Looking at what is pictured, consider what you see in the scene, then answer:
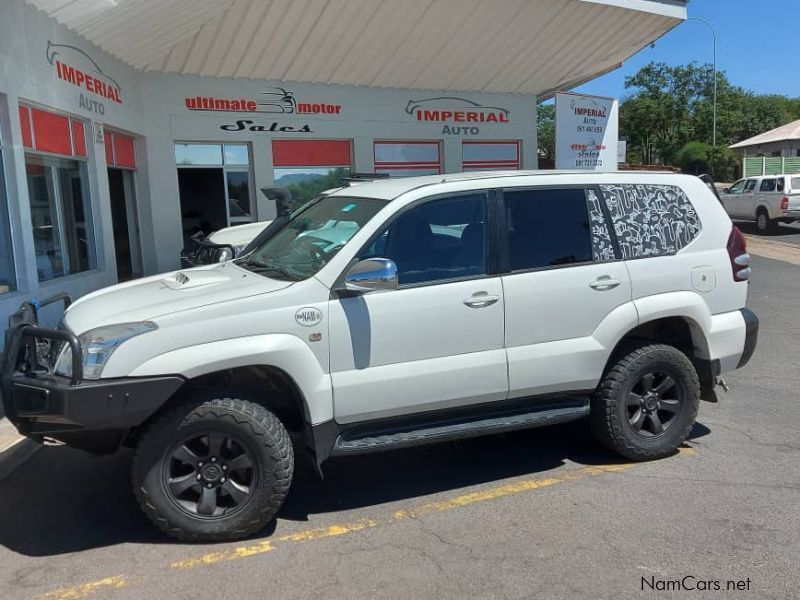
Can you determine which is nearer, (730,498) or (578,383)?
(730,498)

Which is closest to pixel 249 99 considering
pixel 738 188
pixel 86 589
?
pixel 86 589

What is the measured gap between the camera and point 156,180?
1414 cm

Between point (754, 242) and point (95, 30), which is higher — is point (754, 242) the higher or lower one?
the lower one

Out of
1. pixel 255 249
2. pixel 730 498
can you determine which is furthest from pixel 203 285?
pixel 730 498

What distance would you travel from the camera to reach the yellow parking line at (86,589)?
3.20 metres

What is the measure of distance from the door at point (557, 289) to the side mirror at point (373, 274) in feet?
2.73

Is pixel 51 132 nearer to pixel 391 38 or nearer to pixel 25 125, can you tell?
pixel 25 125

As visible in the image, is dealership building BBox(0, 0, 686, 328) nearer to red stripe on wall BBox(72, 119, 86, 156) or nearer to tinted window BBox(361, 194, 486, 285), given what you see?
red stripe on wall BBox(72, 119, 86, 156)

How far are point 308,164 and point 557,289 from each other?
12.2m

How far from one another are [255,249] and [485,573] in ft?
8.76

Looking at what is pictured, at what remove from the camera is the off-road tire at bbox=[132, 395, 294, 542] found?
353 cm

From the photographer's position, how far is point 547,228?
4438 millimetres

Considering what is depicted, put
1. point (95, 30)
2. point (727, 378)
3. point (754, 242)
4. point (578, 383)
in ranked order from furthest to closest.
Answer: point (754, 242) → point (95, 30) → point (727, 378) → point (578, 383)

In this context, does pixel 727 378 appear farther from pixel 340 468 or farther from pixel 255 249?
pixel 255 249
